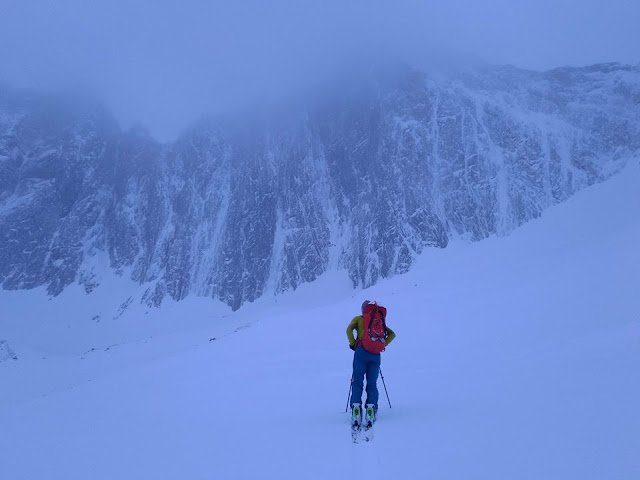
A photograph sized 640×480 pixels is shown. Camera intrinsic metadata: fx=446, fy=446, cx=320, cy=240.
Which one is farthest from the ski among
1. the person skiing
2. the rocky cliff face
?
the rocky cliff face

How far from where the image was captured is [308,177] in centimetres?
8494

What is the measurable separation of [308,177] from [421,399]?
7839 cm

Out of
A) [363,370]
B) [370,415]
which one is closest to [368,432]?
[370,415]

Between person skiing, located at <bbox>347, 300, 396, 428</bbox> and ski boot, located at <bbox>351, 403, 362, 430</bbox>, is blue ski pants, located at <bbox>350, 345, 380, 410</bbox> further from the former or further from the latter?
ski boot, located at <bbox>351, 403, 362, 430</bbox>

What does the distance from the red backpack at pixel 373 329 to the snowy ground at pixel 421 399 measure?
1.16 m

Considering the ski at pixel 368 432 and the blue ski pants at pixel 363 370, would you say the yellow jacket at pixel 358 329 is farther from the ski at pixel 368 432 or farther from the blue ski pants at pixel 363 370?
the ski at pixel 368 432

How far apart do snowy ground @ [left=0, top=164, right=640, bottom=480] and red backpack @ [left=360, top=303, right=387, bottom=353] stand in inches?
45.6

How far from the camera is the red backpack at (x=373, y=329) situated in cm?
777

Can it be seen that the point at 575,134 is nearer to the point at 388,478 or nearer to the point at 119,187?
the point at 388,478

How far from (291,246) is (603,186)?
52.8m

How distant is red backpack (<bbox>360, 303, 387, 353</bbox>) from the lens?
7.77 m

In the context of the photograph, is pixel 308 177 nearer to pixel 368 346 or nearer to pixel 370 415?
pixel 368 346

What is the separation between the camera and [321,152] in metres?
88.1

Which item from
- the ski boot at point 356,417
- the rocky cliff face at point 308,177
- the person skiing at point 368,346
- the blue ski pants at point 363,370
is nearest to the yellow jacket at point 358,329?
the person skiing at point 368,346
